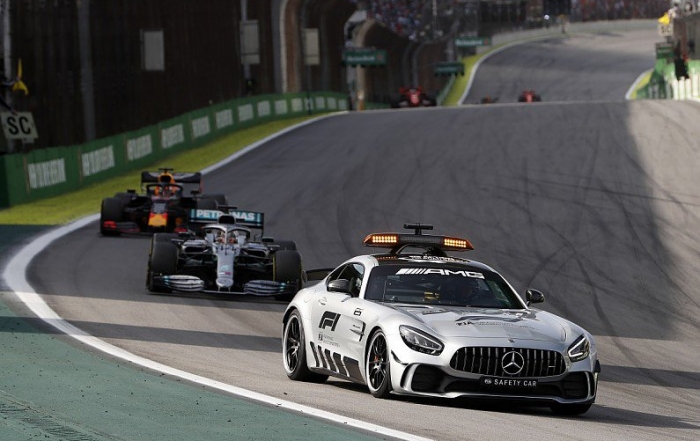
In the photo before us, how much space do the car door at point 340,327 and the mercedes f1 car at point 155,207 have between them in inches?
516

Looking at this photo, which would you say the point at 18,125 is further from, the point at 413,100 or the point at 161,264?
the point at 413,100

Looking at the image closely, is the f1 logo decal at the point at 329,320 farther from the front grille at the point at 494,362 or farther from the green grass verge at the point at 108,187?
the green grass verge at the point at 108,187

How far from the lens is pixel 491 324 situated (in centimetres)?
1062

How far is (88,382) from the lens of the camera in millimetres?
10391

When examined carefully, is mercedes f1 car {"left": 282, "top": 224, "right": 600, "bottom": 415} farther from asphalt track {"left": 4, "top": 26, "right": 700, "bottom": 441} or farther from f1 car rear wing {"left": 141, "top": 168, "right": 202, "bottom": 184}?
f1 car rear wing {"left": 141, "top": 168, "right": 202, "bottom": 184}

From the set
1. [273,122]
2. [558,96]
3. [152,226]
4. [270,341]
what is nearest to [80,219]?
[152,226]

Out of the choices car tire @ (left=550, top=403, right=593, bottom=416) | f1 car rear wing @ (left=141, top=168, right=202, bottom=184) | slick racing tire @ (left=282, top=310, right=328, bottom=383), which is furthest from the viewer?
f1 car rear wing @ (left=141, top=168, right=202, bottom=184)

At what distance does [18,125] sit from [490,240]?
12.3m

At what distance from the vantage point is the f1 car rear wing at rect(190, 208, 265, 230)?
1999 cm

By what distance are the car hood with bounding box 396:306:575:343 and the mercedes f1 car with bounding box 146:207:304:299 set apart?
7729 millimetres

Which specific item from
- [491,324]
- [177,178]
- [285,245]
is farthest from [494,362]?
[177,178]

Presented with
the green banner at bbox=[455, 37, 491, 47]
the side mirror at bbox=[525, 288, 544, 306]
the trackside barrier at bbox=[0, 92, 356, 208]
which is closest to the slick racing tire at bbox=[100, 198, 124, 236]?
the trackside barrier at bbox=[0, 92, 356, 208]

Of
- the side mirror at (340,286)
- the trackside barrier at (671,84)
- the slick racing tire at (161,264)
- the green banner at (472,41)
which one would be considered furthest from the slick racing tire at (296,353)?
the green banner at (472,41)

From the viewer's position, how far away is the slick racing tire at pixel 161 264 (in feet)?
61.1
